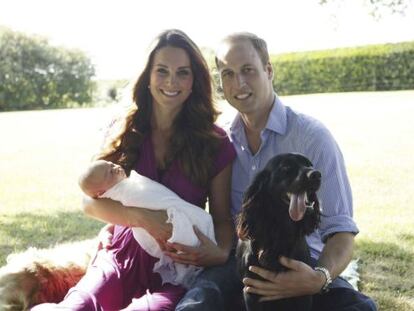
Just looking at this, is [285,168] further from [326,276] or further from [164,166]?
[164,166]

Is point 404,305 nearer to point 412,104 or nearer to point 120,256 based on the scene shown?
point 120,256

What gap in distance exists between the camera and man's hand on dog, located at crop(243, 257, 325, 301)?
2.90m

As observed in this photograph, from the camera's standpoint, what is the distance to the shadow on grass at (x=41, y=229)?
589cm

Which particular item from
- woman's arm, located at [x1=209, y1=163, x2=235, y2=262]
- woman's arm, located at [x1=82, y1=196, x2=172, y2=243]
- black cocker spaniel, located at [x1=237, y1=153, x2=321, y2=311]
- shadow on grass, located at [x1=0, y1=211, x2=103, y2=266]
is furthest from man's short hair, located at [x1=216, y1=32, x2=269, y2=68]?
shadow on grass, located at [x1=0, y1=211, x2=103, y2=266]

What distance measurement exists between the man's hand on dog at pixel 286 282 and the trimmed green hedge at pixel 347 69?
1042 inches

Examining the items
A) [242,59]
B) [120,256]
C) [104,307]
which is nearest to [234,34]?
[242,59]

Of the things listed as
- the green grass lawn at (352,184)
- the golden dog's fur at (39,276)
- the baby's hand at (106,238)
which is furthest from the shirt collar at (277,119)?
the golden dog's fur at (39,276)

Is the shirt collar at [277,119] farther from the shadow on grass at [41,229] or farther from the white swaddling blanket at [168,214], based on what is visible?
the shadow on grass at [41,229]

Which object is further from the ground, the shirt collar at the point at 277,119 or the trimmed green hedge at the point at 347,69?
the shirt collar at the point at 277,119

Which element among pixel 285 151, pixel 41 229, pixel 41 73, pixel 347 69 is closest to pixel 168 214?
pixel 285 151

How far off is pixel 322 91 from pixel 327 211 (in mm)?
27295

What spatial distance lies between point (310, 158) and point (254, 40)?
89 cm

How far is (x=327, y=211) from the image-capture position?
3293 millimetres

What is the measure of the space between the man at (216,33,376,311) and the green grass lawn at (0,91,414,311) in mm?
747
